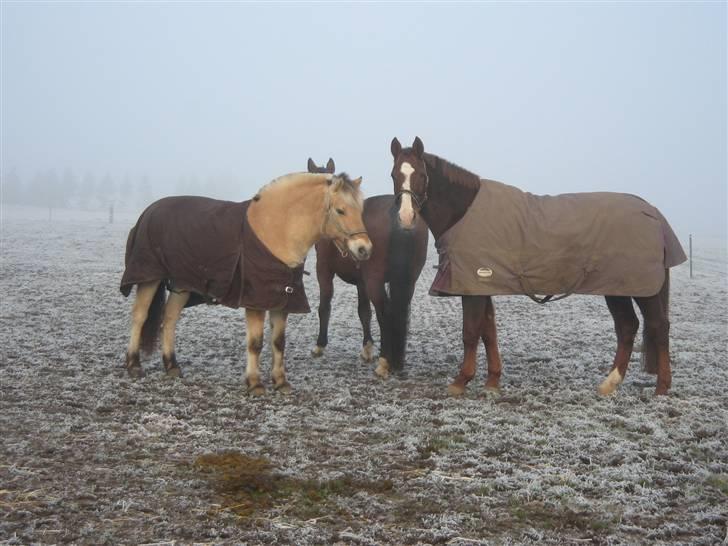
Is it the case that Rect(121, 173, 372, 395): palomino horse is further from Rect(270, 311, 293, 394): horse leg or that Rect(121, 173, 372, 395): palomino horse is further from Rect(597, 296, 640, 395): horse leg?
Rect(597, 296, 640, 395): horse leg

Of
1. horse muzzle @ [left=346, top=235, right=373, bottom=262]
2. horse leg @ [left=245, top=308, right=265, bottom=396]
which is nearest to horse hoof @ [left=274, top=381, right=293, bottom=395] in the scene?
horse leg @ [left=245, top=308, right=265, bottom=396]

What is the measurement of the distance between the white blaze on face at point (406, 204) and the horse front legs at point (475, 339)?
1.06 meters

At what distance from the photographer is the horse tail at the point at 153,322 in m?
7.81

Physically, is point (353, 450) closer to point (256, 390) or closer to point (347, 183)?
point (256, 390)

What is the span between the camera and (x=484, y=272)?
6684 millimetres

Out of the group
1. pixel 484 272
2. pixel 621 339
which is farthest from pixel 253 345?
pixel 621 339

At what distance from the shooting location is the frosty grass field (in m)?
3.85

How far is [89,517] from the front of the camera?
12.7ft

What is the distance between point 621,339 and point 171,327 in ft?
16.1

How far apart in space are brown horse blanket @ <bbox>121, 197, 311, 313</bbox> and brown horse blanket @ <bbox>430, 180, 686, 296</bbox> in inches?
62.8

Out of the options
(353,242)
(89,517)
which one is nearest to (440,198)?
A: (353,242)

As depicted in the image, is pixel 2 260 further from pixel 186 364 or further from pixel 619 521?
pixel 619 521

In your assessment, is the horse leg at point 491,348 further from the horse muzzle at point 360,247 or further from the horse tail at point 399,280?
the horse muzzle at point 360,247

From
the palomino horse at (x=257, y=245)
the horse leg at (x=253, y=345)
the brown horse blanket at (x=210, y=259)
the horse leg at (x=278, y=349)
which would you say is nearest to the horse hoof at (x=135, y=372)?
the palomino horse at (x=257, y=245)
